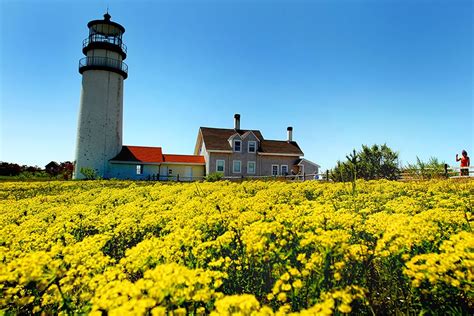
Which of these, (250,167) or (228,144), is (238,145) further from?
(250,167)

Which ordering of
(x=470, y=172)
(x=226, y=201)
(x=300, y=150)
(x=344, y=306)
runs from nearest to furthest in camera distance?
(x=344, y=306)
(x=226, y=201)
(x=470, y=172)
(x=300, y=150)

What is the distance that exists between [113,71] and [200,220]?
30.9m

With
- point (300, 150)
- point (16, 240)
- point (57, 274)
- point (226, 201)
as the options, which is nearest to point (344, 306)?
Answer: point (57, 274)

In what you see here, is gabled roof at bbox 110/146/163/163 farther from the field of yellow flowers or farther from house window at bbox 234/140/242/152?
the field of yellow flowers

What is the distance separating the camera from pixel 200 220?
4.22 metres

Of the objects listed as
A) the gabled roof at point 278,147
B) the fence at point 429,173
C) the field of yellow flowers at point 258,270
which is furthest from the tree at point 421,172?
the gabled roof at point 278,147

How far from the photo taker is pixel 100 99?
99.8 ft

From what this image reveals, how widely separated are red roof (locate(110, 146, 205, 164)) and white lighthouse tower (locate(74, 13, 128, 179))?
1154mm

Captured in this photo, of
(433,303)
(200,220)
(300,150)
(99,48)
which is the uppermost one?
(99,48)

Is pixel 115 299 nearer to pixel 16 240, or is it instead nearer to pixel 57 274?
pixel 57 274

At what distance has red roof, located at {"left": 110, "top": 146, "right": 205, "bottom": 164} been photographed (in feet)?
107

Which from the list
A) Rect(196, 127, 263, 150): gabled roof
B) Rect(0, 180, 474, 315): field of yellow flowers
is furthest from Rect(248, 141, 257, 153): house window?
Rect(0, 180, 474, 315): field of yellow flowers

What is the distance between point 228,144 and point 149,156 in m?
8.88

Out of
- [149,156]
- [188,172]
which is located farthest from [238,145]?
[149,156]
